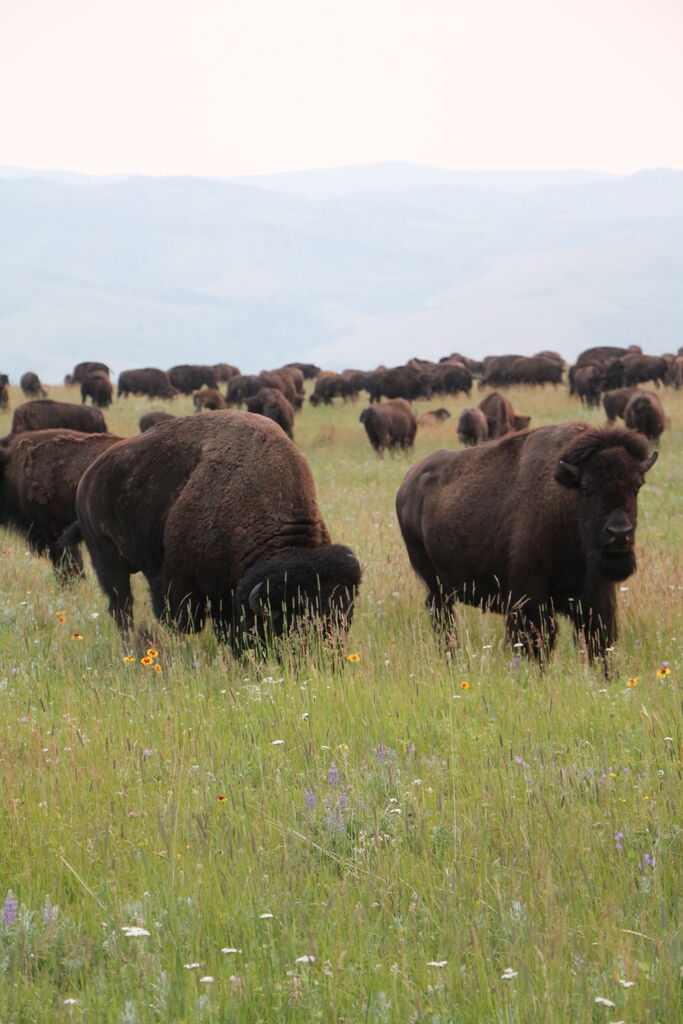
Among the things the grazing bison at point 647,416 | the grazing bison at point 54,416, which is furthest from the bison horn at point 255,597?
the grazing bison at point 647,416

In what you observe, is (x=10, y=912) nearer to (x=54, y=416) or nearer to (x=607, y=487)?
(x=607, y=487)

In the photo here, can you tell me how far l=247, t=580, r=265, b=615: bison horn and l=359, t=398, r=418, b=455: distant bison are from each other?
24307mm

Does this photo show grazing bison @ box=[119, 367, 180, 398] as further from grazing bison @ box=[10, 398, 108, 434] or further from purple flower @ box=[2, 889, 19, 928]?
purple flower @ box=[2, 889, 19, 928]

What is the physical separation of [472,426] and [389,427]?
2.64m

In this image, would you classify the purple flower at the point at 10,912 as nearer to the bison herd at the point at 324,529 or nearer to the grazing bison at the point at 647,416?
the bison herd at the point at 324,529

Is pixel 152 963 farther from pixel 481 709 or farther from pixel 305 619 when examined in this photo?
pixel 305 619

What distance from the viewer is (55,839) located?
4215mm

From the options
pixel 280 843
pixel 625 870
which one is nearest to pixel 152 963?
pixel 280 843

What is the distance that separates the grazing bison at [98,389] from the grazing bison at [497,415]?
75.1 feet

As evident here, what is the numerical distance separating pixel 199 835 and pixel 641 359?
5021 cm

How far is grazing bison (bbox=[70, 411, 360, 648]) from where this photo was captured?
731 centimetres

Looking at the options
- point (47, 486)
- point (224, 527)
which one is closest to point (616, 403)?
point (47, 486)

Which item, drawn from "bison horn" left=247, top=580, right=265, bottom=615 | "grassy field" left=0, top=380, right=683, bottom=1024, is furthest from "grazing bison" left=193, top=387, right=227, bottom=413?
"grassy field" left=0, top=380, right=683, bottom=1024

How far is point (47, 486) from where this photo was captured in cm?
1205
